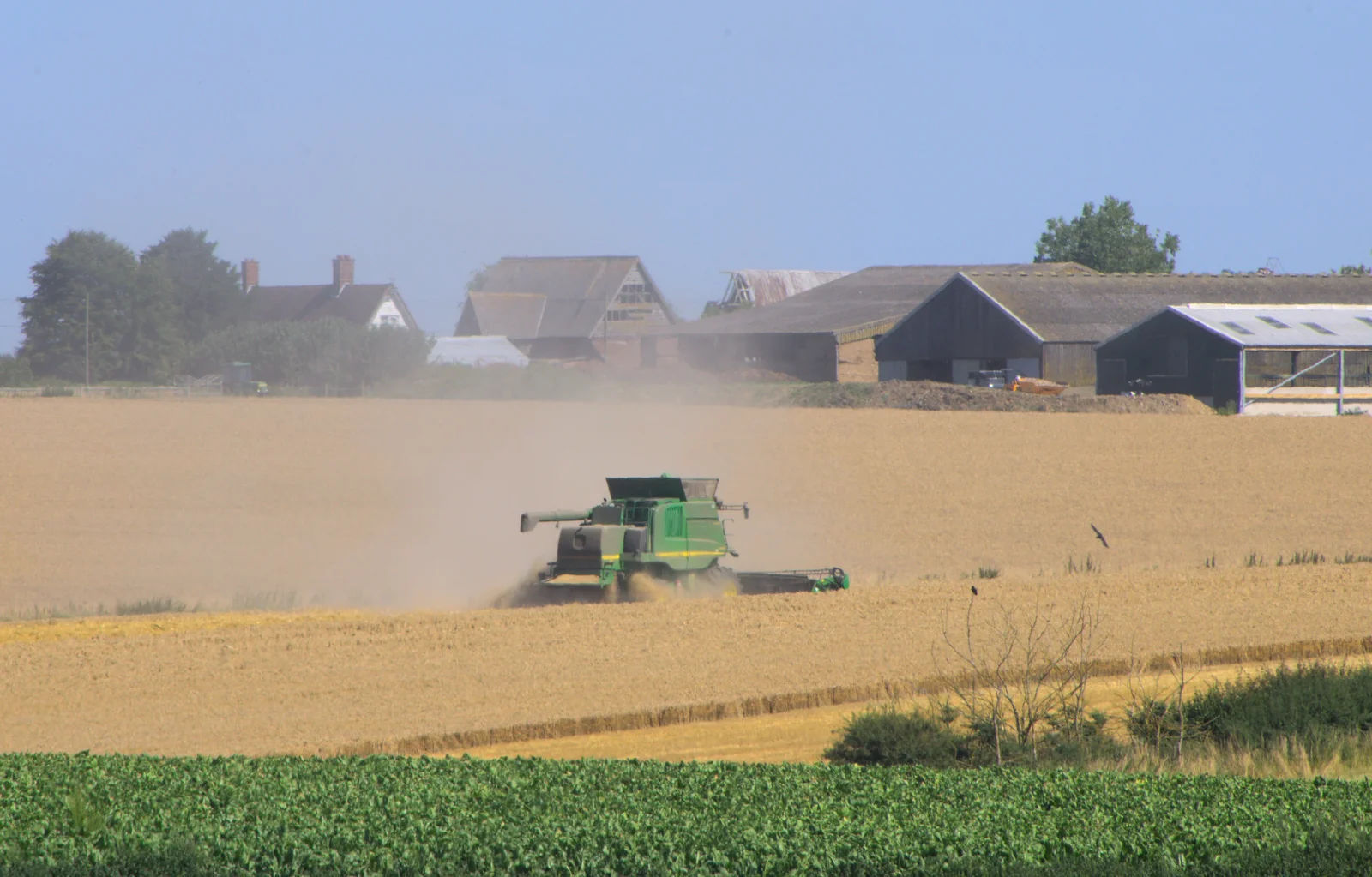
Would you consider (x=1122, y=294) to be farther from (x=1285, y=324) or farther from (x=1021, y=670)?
(x=1021, y=670)

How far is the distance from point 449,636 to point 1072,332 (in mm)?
52569

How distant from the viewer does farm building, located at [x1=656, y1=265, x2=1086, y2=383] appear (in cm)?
7962

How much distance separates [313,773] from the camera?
1141 centimetres

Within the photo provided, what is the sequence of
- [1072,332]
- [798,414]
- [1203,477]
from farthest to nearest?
[1072,332] < [798,414] < [1203,477]

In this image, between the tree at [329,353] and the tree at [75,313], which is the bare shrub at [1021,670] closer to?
the tree at [329,353]

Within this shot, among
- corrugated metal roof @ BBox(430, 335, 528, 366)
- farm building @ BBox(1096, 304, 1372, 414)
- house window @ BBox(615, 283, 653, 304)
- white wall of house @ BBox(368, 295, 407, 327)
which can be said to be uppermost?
house window @ BBox(615, 283, 653, 304)

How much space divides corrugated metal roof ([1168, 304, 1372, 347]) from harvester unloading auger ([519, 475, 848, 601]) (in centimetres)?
3964

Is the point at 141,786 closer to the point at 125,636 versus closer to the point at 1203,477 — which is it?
the point at 125,636

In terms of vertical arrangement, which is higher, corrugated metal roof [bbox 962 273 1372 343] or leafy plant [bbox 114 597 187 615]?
corrugated metal roof [bbox 962 273 1372 343]

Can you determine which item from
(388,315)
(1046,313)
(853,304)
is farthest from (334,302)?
(1046,313)

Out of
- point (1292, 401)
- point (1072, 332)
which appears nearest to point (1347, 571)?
point (1292, 401)

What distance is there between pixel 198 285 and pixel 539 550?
80550mm

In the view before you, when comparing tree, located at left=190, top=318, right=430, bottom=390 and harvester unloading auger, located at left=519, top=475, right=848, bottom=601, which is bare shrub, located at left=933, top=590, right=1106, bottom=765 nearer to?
harvester unloading auger, located at left=519, top=475, right=848, bottom=601

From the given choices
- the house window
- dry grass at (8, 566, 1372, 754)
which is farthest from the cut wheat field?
the house window
